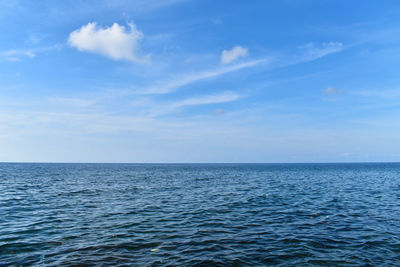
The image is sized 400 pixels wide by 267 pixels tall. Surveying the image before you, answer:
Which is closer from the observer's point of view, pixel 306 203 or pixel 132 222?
pixel 132 222

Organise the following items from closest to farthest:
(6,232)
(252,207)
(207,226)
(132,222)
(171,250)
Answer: (171,250) < (6,232) < (207,226) < (132,222) < (252,207)

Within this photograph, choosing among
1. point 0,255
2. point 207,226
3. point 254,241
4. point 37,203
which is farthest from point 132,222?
point 37,203

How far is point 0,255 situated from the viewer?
14609mm

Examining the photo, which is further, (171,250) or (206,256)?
(171,250)

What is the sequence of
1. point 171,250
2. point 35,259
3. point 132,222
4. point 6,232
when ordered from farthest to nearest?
point 132,222
point 6,232
point 171,250
point 35,259

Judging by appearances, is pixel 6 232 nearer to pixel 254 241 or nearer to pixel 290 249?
pixel 254 241

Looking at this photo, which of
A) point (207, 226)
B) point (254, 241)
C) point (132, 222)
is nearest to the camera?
point (254, 241)

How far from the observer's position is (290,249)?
50.8 ft

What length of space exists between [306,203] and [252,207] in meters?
8.07

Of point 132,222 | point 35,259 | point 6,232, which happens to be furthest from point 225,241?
point 6,232

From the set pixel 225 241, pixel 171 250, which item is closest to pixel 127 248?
pixel 171 250

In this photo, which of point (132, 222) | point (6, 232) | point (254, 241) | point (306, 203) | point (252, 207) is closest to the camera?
point (254, 241)

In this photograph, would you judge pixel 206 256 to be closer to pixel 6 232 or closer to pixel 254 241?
pixel 254 241

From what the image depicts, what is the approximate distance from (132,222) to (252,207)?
14235 mm
